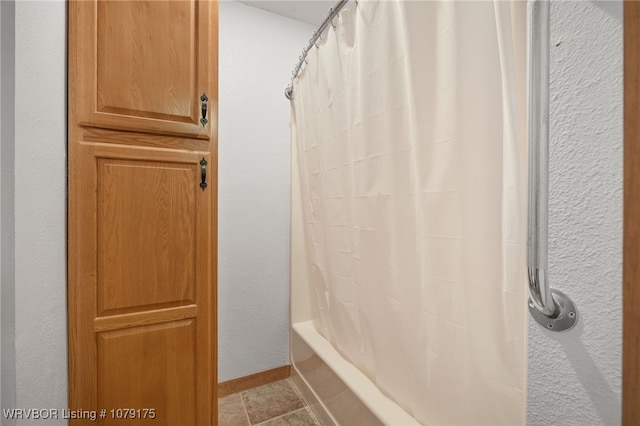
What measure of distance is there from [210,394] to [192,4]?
142cm

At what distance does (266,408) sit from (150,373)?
0.82 meters

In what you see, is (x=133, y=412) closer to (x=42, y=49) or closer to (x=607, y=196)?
(x=42, y=49)

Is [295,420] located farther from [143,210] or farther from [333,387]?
[143,210]

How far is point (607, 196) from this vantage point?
1.05 ft

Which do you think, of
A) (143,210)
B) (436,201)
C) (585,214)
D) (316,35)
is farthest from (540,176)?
(316,35)

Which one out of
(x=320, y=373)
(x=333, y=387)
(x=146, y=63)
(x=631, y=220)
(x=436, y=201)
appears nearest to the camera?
(x=631, y=220)

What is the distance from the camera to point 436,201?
74 centimetres

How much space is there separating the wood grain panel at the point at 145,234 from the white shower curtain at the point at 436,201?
25.0 inches

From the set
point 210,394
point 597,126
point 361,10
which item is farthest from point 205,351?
point 361,10

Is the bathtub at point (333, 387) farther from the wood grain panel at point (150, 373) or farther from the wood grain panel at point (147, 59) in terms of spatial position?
the wood grain panel at point (147, 59)

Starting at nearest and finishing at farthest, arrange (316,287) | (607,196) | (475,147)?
(607,196), (475,147), (316,287)

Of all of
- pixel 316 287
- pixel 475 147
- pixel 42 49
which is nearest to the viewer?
pixel 475 147

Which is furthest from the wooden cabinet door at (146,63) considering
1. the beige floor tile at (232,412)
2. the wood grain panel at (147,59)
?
the beige floor tile at (232,412)

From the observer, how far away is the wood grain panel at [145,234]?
850mm
